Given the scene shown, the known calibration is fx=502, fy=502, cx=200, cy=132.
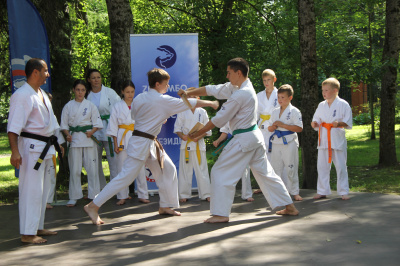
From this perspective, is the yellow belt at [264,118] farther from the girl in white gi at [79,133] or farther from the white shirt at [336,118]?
the girl in white gi at [79,133]

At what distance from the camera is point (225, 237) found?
554 cm

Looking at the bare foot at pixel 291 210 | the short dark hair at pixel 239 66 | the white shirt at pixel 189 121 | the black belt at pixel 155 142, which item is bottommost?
the bare foot at pixel 291 210

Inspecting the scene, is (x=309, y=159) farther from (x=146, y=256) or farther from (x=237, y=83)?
(x=146, y=256)

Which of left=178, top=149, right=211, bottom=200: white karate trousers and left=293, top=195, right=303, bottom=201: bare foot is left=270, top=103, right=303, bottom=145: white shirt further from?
left=178, top=149, right=211, bottom=200: white karate trousers

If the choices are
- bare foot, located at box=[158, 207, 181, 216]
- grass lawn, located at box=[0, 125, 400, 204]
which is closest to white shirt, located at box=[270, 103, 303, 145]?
bare foot, located at box=[158, 207, 181, 216]

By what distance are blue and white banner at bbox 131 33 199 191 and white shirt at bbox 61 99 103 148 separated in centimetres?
101

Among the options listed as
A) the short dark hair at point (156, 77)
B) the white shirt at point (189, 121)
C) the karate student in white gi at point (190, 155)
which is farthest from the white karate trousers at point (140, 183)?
the short dark hair at point (156, 77)

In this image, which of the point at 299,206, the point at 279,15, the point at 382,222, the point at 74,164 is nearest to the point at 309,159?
the point at 299,206

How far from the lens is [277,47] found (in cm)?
1309

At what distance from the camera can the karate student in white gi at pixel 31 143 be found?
554 centimetres

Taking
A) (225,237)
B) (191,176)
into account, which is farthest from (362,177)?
(225,237)

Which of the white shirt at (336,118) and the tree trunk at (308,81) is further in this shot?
the tree trunk at (308,81)

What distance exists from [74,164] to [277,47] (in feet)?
22.5

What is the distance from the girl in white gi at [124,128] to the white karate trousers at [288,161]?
2.21 meters
